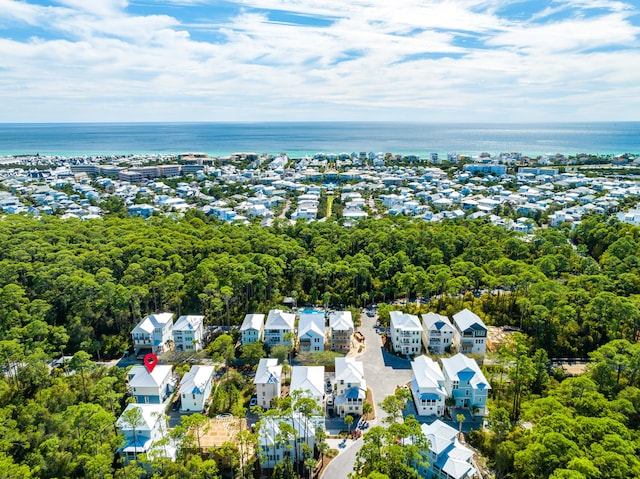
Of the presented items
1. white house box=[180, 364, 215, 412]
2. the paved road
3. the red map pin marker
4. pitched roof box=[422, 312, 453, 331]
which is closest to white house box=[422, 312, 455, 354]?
pitched roof box=[422, 312, 453, 331]

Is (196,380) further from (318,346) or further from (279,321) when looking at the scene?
(318,346)

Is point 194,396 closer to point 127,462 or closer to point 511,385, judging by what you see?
point 127,462

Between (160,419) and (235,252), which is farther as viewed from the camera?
(235,252)

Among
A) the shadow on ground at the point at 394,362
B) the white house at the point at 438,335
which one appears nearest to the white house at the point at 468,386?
the shadow on ground at the point at 394,362

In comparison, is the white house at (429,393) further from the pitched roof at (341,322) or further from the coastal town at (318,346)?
the pitched roof at (341,322)

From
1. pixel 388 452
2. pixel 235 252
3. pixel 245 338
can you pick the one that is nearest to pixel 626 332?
→ pixel 388 452

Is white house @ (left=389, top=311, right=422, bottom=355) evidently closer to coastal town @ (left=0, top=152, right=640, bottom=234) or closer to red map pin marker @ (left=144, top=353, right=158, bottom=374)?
red map pin marker @ (left=144, top=353, right=158, bottom=374)

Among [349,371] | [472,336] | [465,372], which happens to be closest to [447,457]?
[465,372]
